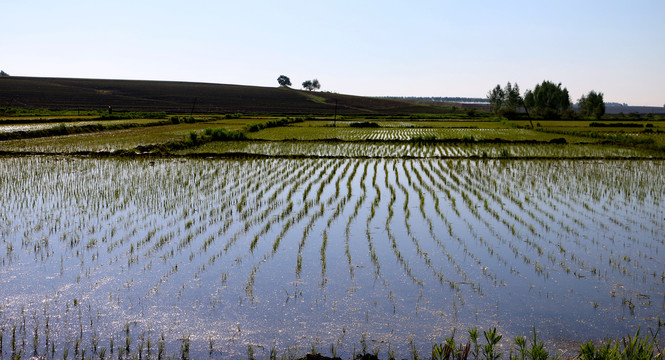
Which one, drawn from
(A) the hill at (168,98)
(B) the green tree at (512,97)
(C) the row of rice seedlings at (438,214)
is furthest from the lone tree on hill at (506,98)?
(C) the row of rice seedlings at (438,214)

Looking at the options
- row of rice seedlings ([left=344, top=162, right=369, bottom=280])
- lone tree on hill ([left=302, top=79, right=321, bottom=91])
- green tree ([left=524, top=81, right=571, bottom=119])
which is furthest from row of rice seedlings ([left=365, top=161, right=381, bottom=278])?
lone tree on hill ([left=302, top=79, right=321, bottom=91])

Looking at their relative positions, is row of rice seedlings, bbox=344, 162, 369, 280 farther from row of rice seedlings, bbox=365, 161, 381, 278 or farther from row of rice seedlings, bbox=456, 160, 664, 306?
row of rice seedlings, bbox=456, 160, 664, 306

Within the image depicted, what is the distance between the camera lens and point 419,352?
405cm

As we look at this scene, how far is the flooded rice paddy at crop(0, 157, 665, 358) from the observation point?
14.4 feet

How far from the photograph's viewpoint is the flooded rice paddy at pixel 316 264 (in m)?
4.38

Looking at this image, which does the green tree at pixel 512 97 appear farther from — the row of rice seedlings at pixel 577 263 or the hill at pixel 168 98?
the row of rice seedlings at pixel 577 263

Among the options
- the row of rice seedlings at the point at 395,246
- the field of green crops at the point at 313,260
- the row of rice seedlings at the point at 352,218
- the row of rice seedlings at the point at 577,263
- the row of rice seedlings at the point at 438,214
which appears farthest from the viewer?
the row of rice seedlings at the point at 438,214

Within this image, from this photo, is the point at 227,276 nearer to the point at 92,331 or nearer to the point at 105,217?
the point at 92,331

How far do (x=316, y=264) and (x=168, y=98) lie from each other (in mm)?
66058

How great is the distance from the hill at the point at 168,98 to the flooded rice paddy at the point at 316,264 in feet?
156

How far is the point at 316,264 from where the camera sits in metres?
6.18

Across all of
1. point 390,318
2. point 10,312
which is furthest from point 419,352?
point 10,312

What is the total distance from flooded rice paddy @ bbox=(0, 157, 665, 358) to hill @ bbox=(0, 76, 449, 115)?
47.6m

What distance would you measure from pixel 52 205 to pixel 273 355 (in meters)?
7.11
